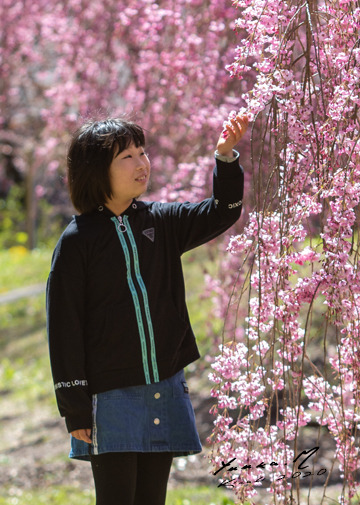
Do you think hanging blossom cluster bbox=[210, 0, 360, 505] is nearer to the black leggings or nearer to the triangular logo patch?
the black leggings

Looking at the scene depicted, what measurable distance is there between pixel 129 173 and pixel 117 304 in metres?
0.35

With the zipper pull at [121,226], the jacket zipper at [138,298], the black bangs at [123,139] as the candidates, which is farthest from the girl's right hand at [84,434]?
the black bangs at [123,139]

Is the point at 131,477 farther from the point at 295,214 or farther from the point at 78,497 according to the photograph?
the point at 78,497

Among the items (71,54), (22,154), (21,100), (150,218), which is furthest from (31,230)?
(150,218)

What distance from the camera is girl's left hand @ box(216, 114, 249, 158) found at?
1.98 meters

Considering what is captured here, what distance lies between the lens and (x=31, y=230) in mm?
13711

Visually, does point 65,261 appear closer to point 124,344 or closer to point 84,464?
point 124,344

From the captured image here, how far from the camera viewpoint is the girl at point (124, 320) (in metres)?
2.02

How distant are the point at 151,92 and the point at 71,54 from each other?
4.96ft

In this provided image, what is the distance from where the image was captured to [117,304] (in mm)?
2068

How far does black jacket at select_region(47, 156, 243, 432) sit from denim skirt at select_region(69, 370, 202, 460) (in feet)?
0.10

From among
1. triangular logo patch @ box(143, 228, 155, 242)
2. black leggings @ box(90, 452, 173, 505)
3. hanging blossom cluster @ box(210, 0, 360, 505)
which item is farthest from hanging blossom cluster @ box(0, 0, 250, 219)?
black leggings @ box(90, 452, 173, 505)

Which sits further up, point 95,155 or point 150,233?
point 95,155

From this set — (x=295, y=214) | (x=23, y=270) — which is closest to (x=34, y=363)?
(x=23, y=270)
